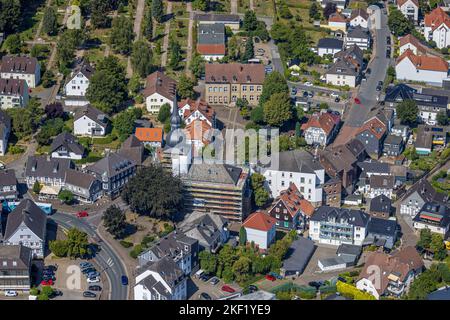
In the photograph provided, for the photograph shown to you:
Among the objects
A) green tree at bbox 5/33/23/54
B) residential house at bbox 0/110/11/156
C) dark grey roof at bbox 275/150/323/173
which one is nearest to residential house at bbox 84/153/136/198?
residential house at bbox 0/110/11/156

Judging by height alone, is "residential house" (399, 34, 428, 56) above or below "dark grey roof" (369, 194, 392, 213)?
above

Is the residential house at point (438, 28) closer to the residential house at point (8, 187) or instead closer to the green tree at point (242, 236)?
the green tree at point (242, 236)

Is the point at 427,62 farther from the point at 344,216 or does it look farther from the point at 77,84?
the point at 77,84

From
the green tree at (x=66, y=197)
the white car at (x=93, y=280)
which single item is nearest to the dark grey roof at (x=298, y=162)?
the green tree at (x=66, y=197)

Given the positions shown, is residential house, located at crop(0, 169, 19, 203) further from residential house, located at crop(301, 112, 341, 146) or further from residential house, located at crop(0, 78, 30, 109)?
residential house, located at crop(301, 112, 341, 146)

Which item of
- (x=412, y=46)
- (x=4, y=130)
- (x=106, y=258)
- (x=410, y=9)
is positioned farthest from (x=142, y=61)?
(x=410, y=9)

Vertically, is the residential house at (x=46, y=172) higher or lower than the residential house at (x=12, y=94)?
lower
